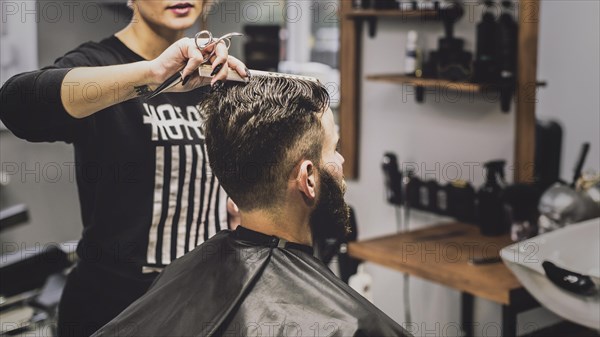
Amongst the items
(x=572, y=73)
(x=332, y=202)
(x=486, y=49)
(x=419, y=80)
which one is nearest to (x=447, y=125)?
(x=419, y=80)

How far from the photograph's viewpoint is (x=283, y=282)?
1.53m

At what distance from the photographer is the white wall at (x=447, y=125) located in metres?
2.61

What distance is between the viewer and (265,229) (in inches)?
61.9

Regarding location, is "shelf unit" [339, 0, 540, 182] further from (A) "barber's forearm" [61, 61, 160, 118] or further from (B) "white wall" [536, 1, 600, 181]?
(A) "barber's forearm" [61, 61, 160, 118]

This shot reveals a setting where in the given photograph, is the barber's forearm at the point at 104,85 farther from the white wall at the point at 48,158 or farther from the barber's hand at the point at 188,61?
the white wall at the point at 48,158

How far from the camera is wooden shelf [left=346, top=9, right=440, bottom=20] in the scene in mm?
3107

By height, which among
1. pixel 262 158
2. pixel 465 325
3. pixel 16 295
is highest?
pixel 262 158

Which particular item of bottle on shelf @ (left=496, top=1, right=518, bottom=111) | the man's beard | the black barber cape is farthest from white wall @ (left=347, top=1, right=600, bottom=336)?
the black barber cape

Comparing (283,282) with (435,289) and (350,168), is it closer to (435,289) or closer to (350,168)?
(435,289)

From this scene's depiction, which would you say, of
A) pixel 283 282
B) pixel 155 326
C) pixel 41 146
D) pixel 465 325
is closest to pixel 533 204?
pixel 465 325

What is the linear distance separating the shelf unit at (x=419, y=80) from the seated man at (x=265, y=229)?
1449 millimetres

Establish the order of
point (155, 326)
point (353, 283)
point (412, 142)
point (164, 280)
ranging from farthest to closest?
point (412, 142), point (353, 283), point (164, 280), point (155, 326)

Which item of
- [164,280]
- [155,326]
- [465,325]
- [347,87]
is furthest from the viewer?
[347,87]

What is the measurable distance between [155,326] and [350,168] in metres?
Answer: 2.37
